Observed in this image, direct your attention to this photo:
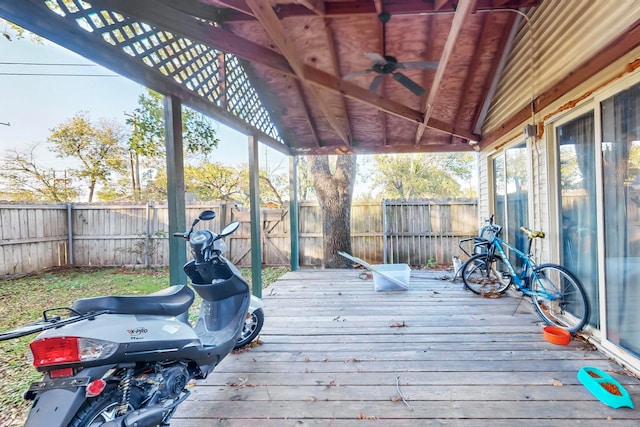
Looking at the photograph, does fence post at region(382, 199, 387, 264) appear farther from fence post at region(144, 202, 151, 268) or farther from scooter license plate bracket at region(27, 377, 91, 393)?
scooter license plate bracket at region(27, 377, 91, 393)

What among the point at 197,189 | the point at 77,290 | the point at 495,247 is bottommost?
the point at 77,290

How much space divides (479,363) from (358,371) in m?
0.93

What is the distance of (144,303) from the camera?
1.47m

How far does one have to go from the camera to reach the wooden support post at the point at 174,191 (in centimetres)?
228

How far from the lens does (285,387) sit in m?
1.94

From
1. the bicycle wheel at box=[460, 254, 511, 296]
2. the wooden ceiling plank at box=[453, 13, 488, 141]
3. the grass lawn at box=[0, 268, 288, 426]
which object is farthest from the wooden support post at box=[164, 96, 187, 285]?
the bicycle wheel at box=[460, 254, 511, 296]

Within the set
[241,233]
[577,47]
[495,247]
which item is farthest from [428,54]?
[241,233]

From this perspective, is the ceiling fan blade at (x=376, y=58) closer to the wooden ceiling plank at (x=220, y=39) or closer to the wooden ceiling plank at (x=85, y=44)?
the wooden ceiling plank at (x=220, y=39)

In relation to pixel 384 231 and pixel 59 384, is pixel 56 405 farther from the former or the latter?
pixel 384 231

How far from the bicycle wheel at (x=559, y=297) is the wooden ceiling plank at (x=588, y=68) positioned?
166cm

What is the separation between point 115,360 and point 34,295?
506cm

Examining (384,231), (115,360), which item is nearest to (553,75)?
(115,360)

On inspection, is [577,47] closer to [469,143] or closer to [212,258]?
[469,143]

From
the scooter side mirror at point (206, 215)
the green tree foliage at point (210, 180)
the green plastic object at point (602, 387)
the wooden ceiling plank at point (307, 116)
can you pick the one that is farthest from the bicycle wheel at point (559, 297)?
the green tree foliage at point (210, 180)
